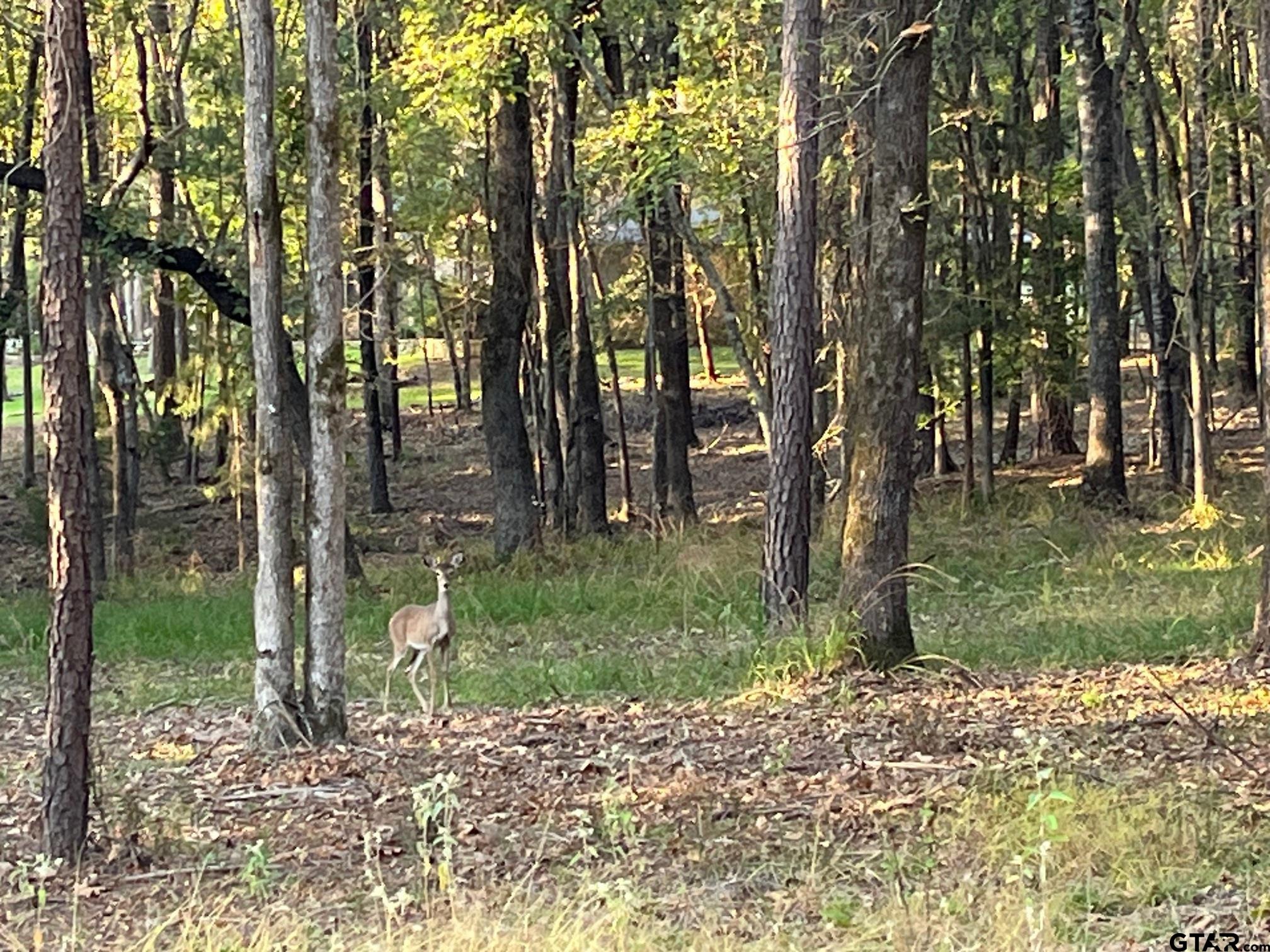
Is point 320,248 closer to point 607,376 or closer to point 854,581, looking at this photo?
point 854,581

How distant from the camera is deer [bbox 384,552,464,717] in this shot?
1099 cm

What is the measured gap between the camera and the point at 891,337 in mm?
10797

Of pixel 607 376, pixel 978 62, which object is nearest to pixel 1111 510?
pixel 978 62

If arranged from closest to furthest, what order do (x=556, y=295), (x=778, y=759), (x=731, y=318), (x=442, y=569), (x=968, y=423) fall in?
(x=778, y=759) < (x=442, y=569) < (x=731, y=318) < (x=968, y=423) < (x=556, y=295)

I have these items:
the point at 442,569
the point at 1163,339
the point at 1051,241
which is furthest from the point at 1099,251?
the point at 442,569

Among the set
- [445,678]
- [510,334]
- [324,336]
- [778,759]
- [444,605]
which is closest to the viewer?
[778,759]

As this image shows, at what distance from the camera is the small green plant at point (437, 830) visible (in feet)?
21.4

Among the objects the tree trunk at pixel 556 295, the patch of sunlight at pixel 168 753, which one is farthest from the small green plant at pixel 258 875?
the tree trunk at pixel 556 295

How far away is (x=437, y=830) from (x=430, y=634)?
3.18 meters

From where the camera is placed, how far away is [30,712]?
41.2 feet

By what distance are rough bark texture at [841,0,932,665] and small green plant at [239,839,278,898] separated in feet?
16.3

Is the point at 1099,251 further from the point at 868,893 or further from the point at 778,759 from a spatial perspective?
the point at 868,893

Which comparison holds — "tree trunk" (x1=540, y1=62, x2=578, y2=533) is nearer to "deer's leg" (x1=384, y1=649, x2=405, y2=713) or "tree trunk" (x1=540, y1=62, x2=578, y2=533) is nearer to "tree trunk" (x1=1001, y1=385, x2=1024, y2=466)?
"tree trunk" (x1=1001, y1=385, x2=1024, y2=466)

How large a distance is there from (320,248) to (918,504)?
51.7 feet
